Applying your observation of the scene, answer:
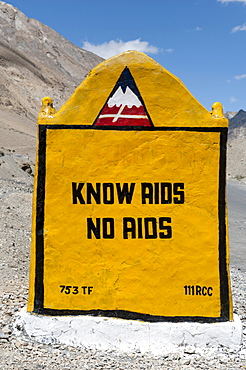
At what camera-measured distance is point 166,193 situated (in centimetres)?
450

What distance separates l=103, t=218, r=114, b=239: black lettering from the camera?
14.7 feet

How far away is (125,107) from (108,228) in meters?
1.16

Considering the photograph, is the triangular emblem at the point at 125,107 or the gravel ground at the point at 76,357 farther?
the triangular emblem at the point at 125,107

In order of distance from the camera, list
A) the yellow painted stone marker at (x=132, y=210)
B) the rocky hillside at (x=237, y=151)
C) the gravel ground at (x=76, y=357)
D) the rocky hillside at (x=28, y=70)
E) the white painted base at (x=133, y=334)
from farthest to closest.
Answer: the rocky hillside at (x=28, y=70) → the rocky hillside at (x=237, y=151) → the yellow painted stone marker at (x=132, y=210) → the white painted base at (x=133, y=334) → the gravel ground at (x=76, y=357)

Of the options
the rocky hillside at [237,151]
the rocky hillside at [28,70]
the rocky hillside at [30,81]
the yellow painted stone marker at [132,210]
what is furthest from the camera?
the rocky hillside at [28,70]

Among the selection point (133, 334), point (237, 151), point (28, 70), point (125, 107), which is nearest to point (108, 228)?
point (133, 334)

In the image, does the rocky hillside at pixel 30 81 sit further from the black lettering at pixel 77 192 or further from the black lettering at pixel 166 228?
the black lettering at pixel 166 228

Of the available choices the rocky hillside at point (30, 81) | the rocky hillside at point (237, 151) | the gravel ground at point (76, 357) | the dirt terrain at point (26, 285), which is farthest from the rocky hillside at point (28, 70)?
the gravel ground at point (76, 357)

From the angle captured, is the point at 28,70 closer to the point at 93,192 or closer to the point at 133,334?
the point at 93,192

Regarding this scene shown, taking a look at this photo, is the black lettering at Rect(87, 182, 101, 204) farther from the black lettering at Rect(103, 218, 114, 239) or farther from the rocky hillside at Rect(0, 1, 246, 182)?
the rocky hillside at Rect(0, 1, 246, 182)

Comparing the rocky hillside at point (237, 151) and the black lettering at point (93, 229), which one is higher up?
the rocky hillside at point (237, 151)

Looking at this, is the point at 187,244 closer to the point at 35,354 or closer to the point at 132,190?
the point at 132,190

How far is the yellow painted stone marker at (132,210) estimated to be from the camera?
4.48m

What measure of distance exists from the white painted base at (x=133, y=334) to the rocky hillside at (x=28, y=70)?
3063 centimetres
